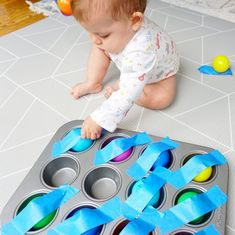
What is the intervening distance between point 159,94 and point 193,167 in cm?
24

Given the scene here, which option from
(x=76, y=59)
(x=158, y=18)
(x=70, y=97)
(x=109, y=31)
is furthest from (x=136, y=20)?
(x=158, y=18)

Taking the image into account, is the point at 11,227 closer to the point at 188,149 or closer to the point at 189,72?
the point at 188,149

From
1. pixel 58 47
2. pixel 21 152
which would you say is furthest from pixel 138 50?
pixel 58 47

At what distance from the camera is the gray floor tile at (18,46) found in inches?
41.2

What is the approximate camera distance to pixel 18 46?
108 centimetres

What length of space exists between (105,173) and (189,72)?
1.44 feet

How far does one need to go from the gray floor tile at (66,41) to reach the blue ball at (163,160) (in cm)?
54

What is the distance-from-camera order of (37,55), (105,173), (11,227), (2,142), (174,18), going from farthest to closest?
(174,18) < (37,55) < (2,142) < (105,173) < (11,227)

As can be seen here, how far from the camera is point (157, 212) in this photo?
537 mm

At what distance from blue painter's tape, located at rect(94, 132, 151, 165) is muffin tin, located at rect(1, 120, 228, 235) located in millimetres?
10

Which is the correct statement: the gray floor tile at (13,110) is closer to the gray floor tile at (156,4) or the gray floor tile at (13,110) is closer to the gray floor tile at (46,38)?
the gray floor tile at (46,38)

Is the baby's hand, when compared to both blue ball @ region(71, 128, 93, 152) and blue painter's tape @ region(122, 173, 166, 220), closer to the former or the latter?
blue ball @ region(71, 128, 93, 152)

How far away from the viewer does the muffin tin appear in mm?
534

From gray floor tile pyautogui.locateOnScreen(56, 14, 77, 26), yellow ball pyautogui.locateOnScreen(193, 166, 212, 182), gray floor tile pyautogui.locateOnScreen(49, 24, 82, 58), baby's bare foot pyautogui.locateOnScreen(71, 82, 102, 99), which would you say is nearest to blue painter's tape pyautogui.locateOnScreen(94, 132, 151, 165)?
yellow ball pyautogui.locateOnScreen(193, 166, 212, 182)
